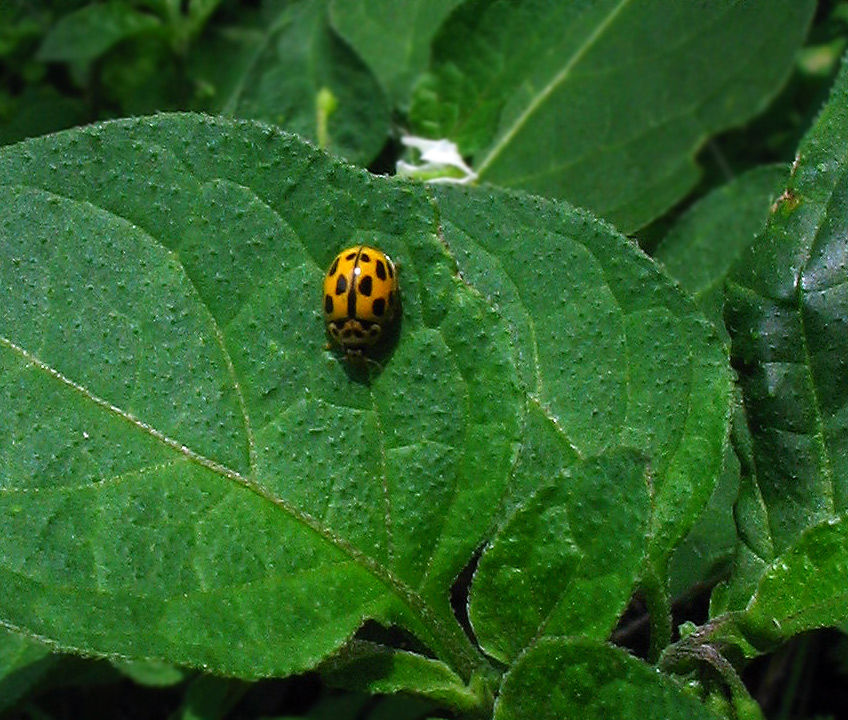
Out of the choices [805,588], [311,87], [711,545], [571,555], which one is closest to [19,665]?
[571,555]

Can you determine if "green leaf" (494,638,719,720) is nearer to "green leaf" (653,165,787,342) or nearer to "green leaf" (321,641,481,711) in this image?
"green leaf" (321,641,481,711)

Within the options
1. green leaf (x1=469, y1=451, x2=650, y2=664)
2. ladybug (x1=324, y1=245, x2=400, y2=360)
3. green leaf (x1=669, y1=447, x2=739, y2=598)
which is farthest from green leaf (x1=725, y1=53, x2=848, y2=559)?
ladybug (x1=324, y1=245, x2=400, y2=360)

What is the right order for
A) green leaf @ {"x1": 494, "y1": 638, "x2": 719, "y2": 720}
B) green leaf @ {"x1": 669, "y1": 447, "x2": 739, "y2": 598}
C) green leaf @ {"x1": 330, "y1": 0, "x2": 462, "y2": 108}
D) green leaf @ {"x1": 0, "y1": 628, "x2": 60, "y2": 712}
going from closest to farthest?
green leaf @ {"x1": 494, "y1": 638, "x2": 719, "y2": 720} → green leaf @ {"x1": 669, "y1": 447, "x2": 739, "y2": 598} → green leaf @ {"x1": 0, "y1": 628, "x2": 60, "y2": 712} → green leaf @ {"x1": 330, "y1": 0, "x2": 462, "y2": 108}

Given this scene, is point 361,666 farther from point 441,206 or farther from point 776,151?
point 776,151

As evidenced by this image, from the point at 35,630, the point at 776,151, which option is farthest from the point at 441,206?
the point at 776,151

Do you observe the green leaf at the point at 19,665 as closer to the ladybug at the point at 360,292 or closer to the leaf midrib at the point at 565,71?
the ladybug at the point at 360,292

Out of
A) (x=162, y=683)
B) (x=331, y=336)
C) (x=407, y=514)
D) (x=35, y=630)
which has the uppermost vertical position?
(x=331, y=336)
